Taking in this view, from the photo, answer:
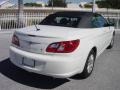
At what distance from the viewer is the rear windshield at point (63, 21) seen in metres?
5.42

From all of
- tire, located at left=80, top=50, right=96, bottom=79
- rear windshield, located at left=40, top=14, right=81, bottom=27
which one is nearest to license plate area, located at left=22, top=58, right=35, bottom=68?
tire, located at left=80, top=50, right=96, bottom=79

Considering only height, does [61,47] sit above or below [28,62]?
above

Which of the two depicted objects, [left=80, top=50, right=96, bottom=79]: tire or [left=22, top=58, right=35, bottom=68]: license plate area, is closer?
[left=22, top=58, right=35, bottom=68]: license plate area

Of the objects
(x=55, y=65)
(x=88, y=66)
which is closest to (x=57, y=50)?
(x=55, y=65)

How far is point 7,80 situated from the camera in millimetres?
5004

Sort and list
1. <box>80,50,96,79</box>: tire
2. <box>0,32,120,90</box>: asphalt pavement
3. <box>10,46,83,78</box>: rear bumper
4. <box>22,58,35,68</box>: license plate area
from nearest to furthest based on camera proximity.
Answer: <box>10,46,83,78</box>: rear bumper → <box>22,58,35,68</box>: license plate area → <box>0,32,120,90</box>: asphalt pavement → <box>80,50,96,79</box>: tire

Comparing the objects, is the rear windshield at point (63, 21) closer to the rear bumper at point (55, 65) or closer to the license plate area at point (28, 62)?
the rear bumper at point (55, 65)

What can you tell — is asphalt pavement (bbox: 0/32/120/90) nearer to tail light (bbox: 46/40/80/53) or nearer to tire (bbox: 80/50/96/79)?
tire (bbox: 80/50/96/79)

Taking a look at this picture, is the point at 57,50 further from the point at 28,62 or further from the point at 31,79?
the point at 31,79

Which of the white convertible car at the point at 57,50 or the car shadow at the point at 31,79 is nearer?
the white convertible car at the point at 57,50

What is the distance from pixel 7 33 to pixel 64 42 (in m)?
7.88

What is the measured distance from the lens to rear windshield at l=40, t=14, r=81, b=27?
213 inches

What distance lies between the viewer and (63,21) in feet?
18.6

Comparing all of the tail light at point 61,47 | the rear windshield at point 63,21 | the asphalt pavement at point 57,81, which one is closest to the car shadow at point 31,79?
the asphalt pavement at point 57,81
